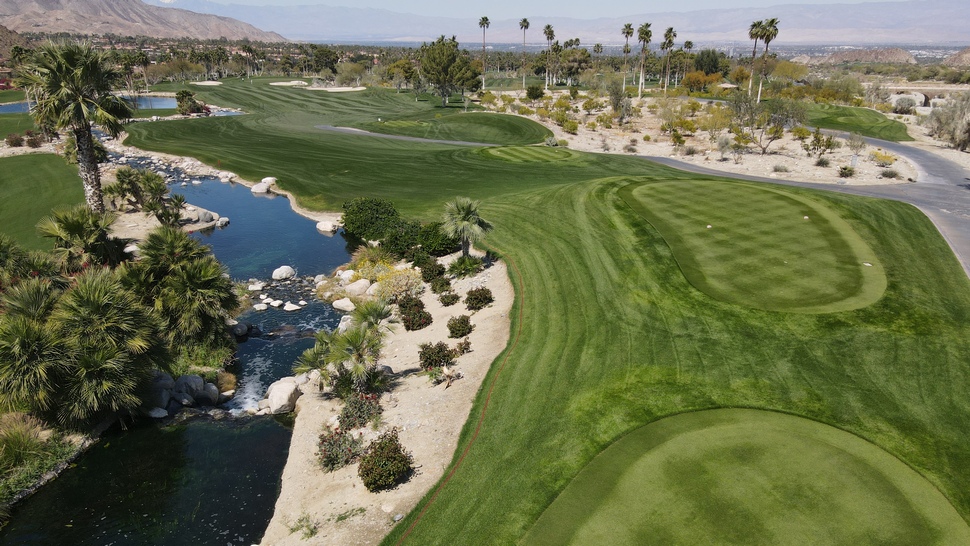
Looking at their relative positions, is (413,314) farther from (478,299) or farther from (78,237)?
(78,237)

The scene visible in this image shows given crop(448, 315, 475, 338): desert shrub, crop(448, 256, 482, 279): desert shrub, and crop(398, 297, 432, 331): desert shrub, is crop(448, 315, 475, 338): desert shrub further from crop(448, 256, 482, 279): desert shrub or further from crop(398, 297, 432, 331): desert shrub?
crop(448, 256, 482, 279): desert shrub

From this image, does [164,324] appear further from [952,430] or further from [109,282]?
[952,430]

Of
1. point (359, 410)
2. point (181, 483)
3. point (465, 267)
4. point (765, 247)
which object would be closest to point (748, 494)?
point (359, 410)

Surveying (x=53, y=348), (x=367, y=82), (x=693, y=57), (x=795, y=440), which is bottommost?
(x=795, y=440)

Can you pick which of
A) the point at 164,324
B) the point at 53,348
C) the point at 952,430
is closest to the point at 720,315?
the point at 952,430

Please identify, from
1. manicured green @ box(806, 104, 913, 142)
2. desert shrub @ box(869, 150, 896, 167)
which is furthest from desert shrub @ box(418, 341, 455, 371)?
manicured green @ box(806, 104, 913, 142)

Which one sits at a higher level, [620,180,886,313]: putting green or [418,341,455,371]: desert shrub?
[620,180,886,313]: putting green

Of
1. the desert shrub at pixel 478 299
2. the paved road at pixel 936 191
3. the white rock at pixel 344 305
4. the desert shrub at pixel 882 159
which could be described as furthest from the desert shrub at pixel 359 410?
the desert shrub at pixel 882 159
